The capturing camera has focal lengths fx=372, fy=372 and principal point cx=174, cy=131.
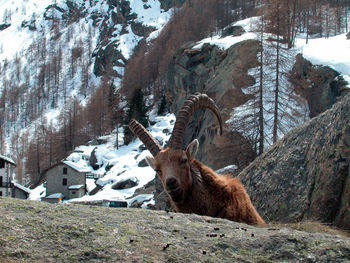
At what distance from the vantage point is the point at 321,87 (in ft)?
114

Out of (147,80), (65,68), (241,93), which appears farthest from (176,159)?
(65,68)

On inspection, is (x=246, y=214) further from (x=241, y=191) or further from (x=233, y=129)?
(x=233, y=129)

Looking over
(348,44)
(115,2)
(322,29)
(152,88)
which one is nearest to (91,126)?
(152,88)

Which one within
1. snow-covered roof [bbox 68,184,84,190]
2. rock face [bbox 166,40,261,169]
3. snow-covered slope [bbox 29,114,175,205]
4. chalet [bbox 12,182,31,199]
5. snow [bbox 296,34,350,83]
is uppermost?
snow [bbox 296,34,350,83]

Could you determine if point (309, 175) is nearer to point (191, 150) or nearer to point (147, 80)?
point (191, 150)

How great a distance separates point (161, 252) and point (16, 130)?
527 feet

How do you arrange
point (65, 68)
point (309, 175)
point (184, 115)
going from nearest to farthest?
point (184, 115) < point (309, 175) < point (65, 68)

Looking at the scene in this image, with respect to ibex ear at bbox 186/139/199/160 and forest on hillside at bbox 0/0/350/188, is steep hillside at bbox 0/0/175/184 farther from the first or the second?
ibex ear at bbox 186/139/199/160

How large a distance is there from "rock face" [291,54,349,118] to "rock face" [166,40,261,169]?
5040 millimetres

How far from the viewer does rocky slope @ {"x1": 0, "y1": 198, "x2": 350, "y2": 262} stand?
11.0 feet

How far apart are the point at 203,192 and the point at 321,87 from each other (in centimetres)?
3092

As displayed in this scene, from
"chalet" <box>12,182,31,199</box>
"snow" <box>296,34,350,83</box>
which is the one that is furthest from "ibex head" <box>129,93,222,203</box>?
"chalet" <box>12,182,31,199</box>

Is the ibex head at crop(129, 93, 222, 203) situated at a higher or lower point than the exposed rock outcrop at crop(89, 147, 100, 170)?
higher

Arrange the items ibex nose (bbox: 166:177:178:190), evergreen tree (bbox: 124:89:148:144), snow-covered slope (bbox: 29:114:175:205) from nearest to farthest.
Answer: ibex nose (bbox: 166:177:178:190), snow-covered slope (bbox: 29:114:175:205), evergreen tree (bbox: 124:89:148:144)
